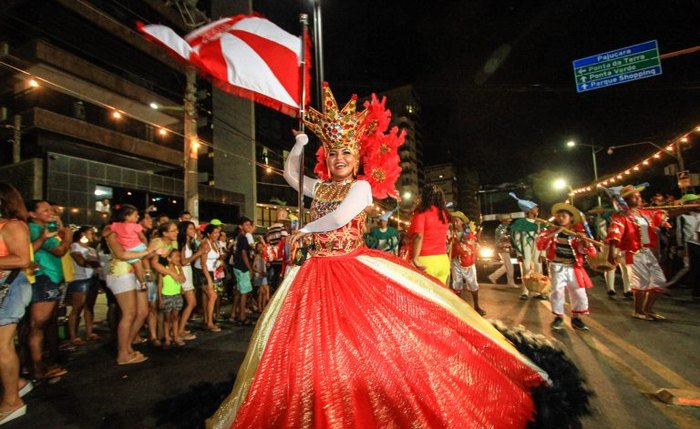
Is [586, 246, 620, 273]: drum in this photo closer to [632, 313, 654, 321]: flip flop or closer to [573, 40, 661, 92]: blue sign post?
[632, 313, 654, 321]: flip flop

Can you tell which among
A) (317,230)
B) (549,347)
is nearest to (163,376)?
(317,230)

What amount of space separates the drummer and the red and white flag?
4621 mm

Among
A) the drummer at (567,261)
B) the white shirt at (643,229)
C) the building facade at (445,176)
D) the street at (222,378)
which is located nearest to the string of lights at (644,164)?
the white shirt at (643,229)

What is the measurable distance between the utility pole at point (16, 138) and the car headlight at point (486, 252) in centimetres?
1879

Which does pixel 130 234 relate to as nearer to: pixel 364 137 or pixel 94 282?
pixel 94 282

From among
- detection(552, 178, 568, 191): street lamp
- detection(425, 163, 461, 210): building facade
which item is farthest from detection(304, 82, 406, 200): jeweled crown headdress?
detection(425, 163, 461, 210): building facade

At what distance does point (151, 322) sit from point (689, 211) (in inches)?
430

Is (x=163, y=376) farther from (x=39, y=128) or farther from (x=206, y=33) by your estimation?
(x=39, y=128)

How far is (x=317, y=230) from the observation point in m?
2.36

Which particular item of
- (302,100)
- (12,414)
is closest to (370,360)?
(302,100)

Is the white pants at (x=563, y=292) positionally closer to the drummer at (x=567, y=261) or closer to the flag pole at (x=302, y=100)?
the drummer at (x=567, y=261)

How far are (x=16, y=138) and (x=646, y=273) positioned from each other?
2140 centimetres

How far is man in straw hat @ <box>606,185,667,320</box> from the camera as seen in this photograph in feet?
17.9

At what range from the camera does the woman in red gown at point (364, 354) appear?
1855 millimetres
